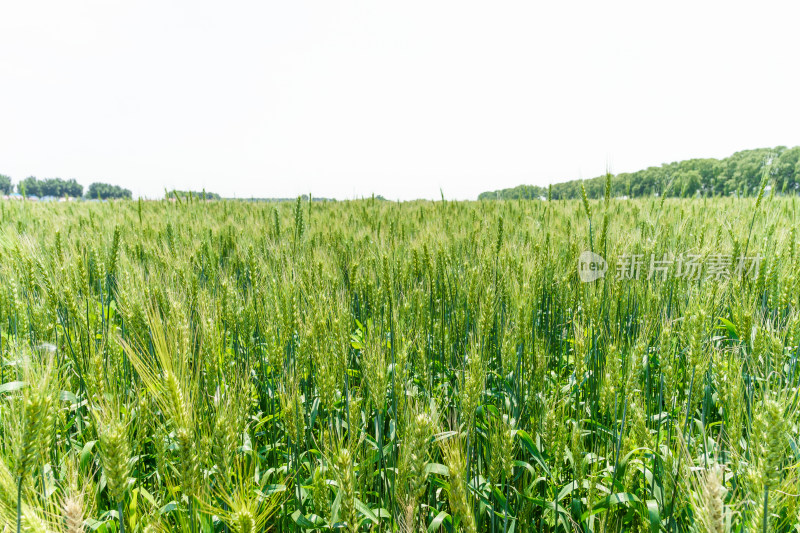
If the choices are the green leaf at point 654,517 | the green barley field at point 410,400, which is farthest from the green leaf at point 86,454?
the green leaf at point 654,517

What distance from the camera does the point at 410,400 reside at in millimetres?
1293

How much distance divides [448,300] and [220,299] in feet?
4.36

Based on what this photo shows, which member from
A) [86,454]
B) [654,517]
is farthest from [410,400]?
[86,454]

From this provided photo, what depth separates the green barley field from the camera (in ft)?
3.28

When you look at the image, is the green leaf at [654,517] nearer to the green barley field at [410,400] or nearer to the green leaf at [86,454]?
the green barley field at [410,400]

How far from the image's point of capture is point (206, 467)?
4.45 feet

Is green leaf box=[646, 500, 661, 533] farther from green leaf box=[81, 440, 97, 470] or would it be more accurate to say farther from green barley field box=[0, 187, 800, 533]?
green leaf box=[81, 440, 97, 470]

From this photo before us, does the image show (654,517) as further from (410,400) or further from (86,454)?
(86,454)

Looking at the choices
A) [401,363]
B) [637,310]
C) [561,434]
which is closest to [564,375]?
[637,310]

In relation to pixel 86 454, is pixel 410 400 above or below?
above

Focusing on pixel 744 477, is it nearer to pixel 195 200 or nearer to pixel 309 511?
pixel 309 511

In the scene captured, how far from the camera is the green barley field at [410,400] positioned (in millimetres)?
1001

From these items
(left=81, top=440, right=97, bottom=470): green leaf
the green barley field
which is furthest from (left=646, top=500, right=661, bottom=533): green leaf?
(left=81, top=440, right=97, bottom=470): green leaf

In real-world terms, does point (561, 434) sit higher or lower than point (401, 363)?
lower
